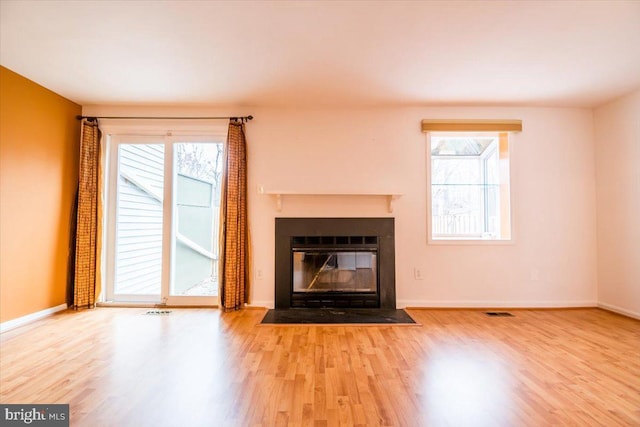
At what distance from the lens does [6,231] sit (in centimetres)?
267

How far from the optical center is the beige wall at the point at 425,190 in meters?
3.43

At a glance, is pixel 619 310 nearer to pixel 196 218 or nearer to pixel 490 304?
pixel 490 304

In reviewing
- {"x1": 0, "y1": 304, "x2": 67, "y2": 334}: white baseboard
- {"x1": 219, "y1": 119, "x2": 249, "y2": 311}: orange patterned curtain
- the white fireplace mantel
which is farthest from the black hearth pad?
{"x1": 0, "y1": 304, "x2": 67, "y2": 334}: white baseboard

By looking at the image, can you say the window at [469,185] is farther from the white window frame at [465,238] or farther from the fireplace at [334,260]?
the fireplace at [334,260]

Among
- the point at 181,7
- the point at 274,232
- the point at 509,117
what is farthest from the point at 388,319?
the point at 181,7

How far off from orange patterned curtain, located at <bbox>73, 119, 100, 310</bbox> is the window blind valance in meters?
3.95

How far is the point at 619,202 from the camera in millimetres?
3211

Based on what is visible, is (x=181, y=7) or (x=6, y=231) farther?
(x=6, y=231)

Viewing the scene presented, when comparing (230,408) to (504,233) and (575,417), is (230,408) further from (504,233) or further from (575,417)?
(504,233)

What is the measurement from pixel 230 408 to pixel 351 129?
2.97m

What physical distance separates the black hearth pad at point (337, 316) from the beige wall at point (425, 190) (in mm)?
313

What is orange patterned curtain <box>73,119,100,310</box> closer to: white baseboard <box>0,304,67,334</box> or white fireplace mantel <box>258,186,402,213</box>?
white baseboard <box>0,304,67,334</box>

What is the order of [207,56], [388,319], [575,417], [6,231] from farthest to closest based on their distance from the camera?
[388,319] < [6,231] < [207,56] < [575,417]

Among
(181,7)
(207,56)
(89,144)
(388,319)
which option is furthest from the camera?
(89,144)
